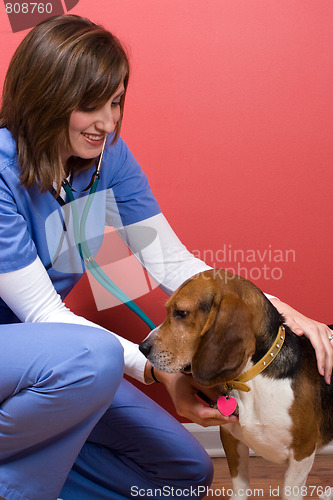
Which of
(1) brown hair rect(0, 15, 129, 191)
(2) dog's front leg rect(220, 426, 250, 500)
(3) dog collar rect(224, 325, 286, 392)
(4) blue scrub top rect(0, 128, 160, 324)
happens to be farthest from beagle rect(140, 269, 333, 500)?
(1) brown hair rect(0, 15, 129, 191)

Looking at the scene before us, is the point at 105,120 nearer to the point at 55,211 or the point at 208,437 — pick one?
the point at 55,211

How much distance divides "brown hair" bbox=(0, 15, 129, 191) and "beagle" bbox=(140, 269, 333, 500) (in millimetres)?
476

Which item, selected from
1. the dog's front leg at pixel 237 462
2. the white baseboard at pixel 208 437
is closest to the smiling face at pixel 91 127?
the dog's front leg at pixel 237 462

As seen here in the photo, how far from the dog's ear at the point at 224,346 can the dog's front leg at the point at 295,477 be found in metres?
0.32

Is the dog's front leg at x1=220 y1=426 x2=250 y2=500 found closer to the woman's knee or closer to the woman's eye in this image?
the woman's knee

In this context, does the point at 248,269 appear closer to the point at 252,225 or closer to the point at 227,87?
the point at 252,225

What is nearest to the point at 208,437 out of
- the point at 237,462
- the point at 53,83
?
the point at 237,462

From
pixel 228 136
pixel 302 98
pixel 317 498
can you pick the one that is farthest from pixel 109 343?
pixel 302 98

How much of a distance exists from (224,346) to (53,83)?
72 centimetres

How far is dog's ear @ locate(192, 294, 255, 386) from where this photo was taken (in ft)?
4.14

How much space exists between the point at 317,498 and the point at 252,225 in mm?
935

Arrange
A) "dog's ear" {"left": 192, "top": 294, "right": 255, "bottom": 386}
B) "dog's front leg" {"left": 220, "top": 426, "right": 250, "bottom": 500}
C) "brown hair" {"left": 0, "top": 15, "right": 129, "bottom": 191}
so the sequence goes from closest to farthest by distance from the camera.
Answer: "dog's ear" {"left": 192, "top": 294, "right": 255, "bottom": 386}
"brown hair" {"left": 0, "top": 15, "right": 129, "bottom": 191}
"dog's front leg" {"left": 220, "top": 426, "right": 250, "bottom": 500}

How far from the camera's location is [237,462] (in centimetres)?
158

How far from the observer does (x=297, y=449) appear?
141cm
